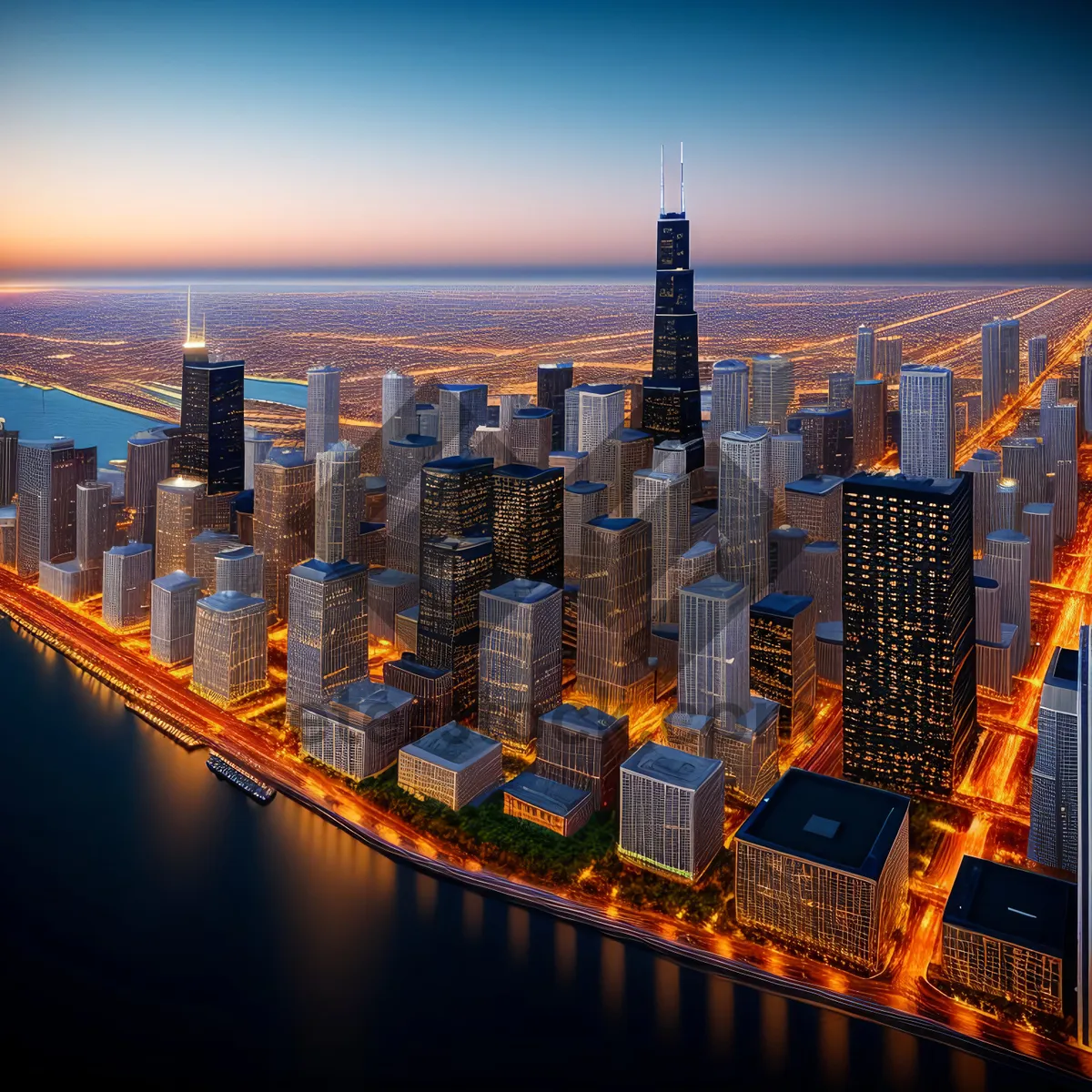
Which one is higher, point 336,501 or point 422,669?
point 336,501

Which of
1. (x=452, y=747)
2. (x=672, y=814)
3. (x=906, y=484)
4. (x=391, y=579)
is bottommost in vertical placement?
(x=672, y=814)

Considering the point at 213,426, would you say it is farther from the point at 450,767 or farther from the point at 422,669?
the point at 450,767

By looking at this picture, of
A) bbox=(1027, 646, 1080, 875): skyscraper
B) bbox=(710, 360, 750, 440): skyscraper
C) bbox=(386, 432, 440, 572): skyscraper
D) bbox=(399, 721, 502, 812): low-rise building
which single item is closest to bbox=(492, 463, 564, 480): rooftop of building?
bbox=(386, 432, 440, 572): skyscraper

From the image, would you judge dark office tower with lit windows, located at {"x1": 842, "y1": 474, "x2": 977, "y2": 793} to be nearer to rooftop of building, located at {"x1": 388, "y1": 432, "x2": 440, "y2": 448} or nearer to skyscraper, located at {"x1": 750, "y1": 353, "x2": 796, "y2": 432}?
rooftop of building, located at {"x1": 388, "y1": 432, "x2": 440, "y2": 448}

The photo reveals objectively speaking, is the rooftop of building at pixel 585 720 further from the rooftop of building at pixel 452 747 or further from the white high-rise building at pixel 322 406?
the white high-rise building at pixel 322 406

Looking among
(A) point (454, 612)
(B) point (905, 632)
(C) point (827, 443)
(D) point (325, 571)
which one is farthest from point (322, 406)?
(B) point (905, 632)

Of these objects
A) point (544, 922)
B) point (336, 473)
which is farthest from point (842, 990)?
point (336, 473)
